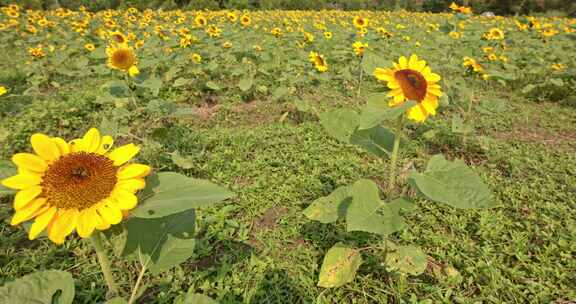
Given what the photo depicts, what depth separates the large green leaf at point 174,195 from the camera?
2.27 ft

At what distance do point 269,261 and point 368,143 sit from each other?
91 cm

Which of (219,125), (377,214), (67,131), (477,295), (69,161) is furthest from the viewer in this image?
(219,125)

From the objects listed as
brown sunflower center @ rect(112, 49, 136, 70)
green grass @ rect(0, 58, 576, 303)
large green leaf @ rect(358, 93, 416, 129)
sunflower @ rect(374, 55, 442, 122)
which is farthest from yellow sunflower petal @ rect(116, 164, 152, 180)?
brown sunflower center @ rect(112, 49, 136, 70)

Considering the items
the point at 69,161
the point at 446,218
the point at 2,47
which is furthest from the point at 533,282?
the point at 2,47

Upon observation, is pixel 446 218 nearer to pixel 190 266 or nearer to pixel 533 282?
pixel 533 282

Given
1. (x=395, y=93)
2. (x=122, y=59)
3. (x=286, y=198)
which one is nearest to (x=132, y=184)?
(x=395, y=93)

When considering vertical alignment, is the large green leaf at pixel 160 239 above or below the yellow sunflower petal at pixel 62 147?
below

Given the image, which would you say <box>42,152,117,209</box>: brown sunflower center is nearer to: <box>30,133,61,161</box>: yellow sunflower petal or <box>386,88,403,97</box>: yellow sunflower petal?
<box>30,133,61,161</box>: yellow sunflower petal

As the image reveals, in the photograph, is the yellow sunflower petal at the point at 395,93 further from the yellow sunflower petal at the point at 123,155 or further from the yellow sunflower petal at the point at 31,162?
the yellow sunflower petal at the point at 31,162

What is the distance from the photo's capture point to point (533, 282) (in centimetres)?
186

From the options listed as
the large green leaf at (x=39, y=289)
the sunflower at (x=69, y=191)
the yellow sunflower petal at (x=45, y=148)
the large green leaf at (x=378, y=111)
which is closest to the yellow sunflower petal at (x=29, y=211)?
the sunflower at (x=69, y=191)

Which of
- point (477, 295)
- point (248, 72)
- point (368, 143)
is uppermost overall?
point (368, 143)

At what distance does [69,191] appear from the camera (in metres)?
0.74

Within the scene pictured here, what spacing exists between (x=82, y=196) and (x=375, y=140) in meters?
1.27
